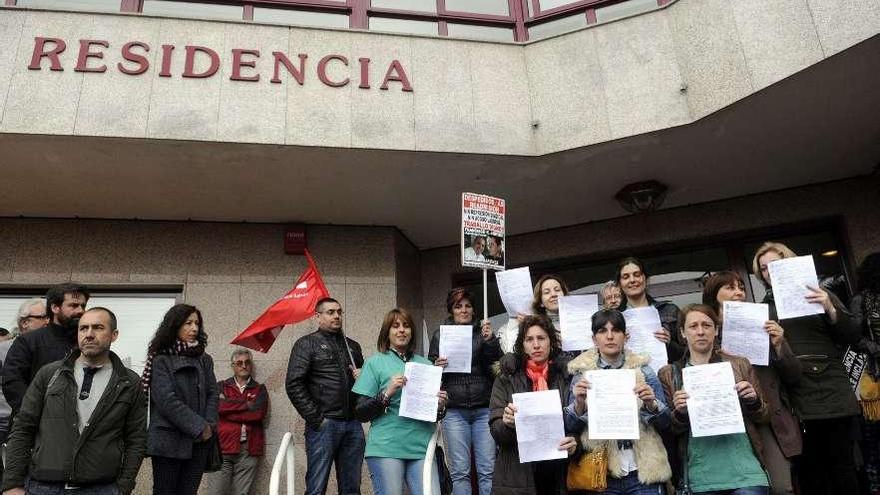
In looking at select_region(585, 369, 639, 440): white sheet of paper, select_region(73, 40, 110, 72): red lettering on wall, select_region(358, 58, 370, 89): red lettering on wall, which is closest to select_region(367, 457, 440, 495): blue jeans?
select_region(585, 369, 639, 440): white sheet of paper

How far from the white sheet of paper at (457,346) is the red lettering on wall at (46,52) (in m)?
4.55

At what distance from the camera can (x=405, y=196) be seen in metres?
7.46

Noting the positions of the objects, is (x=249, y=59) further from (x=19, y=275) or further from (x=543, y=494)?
(x=543, y=494)

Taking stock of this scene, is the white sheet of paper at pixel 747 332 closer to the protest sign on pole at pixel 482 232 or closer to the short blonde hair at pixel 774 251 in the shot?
the short blonde hair at pixel 774 251

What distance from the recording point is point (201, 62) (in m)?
6.33

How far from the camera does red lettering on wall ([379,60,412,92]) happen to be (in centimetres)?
656

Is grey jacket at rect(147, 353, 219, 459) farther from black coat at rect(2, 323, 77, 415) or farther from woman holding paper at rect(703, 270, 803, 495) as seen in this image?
woman holding paper at rect(703, 270, 803, 495)

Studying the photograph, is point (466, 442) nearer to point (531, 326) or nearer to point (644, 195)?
point (531, 326)

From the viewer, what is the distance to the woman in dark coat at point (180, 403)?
4.20 m

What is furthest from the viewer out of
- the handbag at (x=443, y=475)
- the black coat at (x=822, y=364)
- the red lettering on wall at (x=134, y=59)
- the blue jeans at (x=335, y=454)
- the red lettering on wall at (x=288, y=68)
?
the red lettering on wall at (x=288, y=68)

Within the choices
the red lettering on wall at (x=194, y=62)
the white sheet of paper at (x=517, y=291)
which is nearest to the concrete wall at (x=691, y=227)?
the white sheet of paper at (x=517, y=291)

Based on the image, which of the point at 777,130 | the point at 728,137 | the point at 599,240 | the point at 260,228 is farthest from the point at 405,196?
the point at 777,130

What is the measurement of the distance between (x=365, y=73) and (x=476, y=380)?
345 cm

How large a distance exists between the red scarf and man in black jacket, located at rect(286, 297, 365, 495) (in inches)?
67.1
